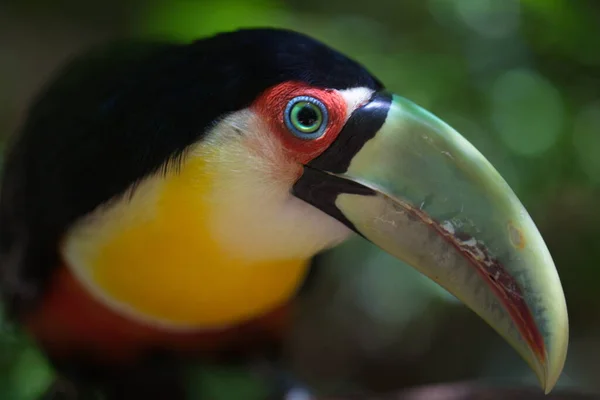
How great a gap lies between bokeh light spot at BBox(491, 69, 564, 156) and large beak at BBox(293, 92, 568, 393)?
131 cm

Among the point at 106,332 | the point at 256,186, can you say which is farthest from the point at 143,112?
the point at 106,332

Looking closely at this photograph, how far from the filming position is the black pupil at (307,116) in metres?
1.43

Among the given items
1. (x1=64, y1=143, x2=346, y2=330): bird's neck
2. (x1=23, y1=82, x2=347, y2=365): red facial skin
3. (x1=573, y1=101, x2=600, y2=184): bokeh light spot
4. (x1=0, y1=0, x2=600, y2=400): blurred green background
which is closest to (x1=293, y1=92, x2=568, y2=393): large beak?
(x1=64, y1=143, x2=346, y2=330): bird's neck

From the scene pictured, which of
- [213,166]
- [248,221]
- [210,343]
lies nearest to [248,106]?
[213,166]

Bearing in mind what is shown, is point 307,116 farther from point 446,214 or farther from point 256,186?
point 446,214

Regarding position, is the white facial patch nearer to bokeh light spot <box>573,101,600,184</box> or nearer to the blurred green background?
the blurred green background

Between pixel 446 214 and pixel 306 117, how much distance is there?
0.37 m

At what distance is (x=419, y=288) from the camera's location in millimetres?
2695

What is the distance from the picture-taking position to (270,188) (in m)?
1.48

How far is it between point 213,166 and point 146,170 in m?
0.16

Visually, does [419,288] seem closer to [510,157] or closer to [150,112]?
[510,157]

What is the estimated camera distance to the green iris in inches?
56.3

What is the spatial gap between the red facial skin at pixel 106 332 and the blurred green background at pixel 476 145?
1.09 feet

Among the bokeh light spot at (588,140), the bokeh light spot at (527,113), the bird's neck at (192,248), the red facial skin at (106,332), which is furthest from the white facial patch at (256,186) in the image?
the bokeh light spot at (588,140)
